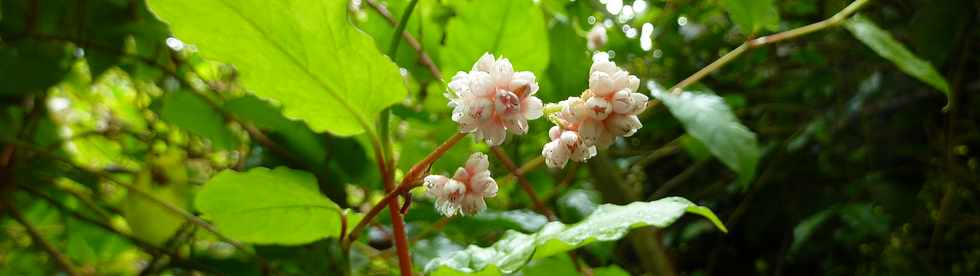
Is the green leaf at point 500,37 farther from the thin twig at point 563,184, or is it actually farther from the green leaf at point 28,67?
the green leaf at point 28,67

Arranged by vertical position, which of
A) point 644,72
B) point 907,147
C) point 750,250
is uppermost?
point 644,72

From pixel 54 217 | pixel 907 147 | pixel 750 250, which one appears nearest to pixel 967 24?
pixel 907 147

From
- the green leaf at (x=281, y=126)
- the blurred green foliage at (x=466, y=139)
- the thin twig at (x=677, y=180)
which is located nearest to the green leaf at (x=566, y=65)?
the blurred green foliage at (x=466, y=139)

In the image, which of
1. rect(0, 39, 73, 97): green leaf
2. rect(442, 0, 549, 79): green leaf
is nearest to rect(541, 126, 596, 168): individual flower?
rect(442, 0, 549, 79): green leaf

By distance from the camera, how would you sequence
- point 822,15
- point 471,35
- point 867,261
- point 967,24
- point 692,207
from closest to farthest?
point 692,207 → point 471,35 → point 967,24 → point 867,261 → point 822,15

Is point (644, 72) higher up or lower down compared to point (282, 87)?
lower down

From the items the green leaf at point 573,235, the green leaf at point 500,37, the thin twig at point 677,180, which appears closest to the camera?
the green leaf at point 573,235

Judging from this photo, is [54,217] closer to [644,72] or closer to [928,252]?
[644,72]

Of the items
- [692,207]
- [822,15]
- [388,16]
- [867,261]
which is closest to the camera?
[692,207]
